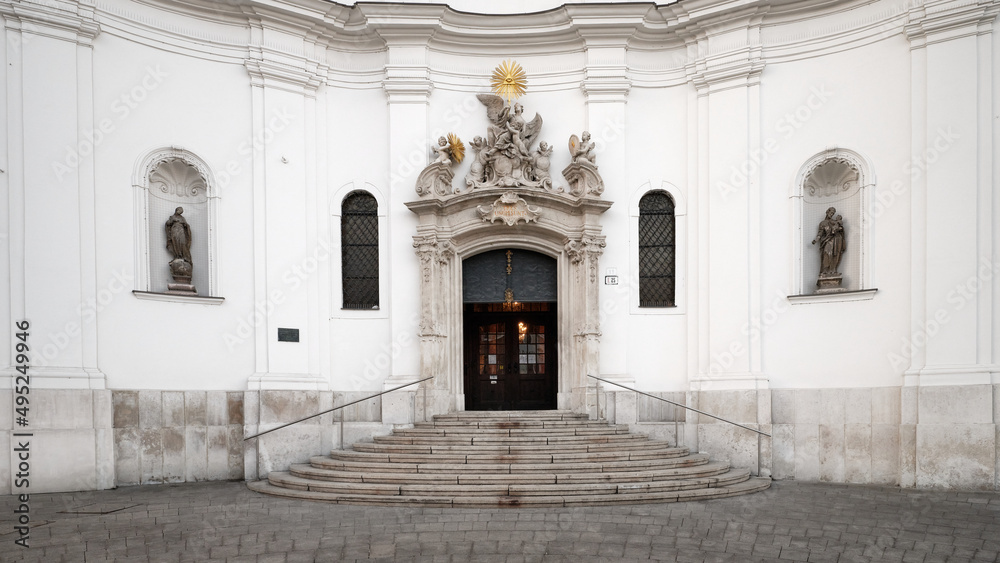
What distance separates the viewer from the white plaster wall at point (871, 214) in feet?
45.1

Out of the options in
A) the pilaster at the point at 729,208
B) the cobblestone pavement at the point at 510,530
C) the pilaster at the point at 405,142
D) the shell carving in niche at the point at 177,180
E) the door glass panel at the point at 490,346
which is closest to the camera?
the cobblestone pavement at the point at 510,530

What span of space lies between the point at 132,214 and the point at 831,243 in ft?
38.3

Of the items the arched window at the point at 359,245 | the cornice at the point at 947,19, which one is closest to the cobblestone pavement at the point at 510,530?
the arched window at the point at 359,245

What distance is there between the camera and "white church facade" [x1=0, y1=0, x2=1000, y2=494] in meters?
12.8

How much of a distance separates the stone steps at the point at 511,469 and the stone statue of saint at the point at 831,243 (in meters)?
3.88

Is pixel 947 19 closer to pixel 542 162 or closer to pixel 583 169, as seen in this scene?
pixel 583 169

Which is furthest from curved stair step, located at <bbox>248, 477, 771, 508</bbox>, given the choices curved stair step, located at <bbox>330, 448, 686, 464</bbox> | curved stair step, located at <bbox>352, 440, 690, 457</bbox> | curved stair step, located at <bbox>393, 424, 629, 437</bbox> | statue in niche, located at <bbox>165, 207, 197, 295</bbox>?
statue in niche, located at <bbox>165, 207, 197, 295</bbox>

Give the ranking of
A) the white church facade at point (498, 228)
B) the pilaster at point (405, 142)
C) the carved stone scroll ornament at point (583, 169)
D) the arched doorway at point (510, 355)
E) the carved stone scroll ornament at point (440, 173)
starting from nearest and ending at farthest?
the white church facade at point (498, 228) → the carved stone scroll ornament at point (583, 169) → the carved stone scroll ornament at point (440, 173) → the pilaster at point (405, 142) → the arched doorway at point (510, 355)

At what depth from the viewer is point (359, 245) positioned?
15820 mm

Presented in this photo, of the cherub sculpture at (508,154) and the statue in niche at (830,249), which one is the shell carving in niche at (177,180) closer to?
the cherub sculpture at (508,154)

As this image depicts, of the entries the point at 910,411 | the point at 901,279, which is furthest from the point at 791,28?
the point at 910,411

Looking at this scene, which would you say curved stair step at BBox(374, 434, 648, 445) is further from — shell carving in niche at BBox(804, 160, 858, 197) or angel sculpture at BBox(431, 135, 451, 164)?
shell carving in niche at BBox(804, 160, 858, 197)

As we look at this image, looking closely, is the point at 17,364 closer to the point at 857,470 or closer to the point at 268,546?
the point at 268,546

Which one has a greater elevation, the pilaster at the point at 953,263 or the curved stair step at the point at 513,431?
the pilaster at the point at 953,263
